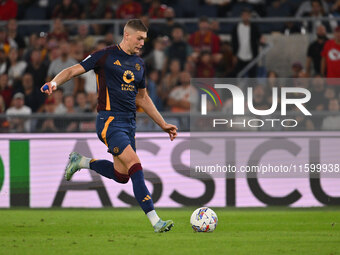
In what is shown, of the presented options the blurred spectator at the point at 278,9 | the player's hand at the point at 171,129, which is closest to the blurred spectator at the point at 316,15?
the blurred spectator at the point at 278,9

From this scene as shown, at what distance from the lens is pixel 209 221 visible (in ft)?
29.3

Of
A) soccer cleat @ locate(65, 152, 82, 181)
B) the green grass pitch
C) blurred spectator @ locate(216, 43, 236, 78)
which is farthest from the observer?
blurred spectator @ locate(216, 43, 236, 78)

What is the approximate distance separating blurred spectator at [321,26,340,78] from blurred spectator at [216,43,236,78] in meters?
1.84

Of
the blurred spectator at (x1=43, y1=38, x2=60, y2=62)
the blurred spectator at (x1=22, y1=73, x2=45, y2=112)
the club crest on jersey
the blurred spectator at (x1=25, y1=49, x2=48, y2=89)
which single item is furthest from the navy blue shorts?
the blurred spectator at (x1=43, y1=38, x2=60, y2=62)

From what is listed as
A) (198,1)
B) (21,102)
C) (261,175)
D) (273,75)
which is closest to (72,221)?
(261,175)

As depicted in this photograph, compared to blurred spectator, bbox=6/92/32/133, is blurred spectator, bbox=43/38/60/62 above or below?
above

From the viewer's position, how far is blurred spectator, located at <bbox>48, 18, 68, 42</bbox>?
1667 cm

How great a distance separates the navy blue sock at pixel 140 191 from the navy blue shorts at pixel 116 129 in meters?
0.29

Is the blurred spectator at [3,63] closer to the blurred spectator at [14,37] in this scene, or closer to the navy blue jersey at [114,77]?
the blurred spectator at [14,37]

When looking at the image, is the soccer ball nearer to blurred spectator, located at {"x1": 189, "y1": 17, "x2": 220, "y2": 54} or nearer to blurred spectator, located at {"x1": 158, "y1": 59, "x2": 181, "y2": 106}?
blurred spectator, located at {"x1": 158, "y1": 59, "x2": 181, "y2": 106}

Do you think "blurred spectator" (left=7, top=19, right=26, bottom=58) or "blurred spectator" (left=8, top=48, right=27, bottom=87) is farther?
"blurred spectator" (left=7, top=19, right=26, bottom=58)

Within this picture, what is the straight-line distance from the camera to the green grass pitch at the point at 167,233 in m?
7.58

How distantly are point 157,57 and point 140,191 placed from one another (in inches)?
299

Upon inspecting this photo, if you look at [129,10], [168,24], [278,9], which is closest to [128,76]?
[168,24]
